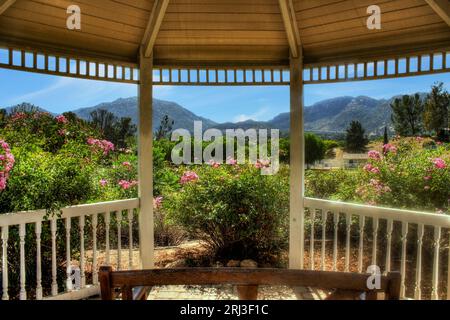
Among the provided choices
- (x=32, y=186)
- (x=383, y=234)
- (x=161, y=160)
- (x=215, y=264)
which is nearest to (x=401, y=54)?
(x=383, y=234)

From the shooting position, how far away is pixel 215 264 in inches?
192

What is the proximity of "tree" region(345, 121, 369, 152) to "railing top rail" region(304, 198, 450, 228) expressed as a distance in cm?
314

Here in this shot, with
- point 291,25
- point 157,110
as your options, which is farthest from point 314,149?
point 157,110

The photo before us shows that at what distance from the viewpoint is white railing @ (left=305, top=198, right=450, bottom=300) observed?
3150mm

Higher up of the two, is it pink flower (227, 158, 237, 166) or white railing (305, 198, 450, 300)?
pink flower (227, 158, 237, 166)

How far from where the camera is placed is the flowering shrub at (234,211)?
15.7 feet

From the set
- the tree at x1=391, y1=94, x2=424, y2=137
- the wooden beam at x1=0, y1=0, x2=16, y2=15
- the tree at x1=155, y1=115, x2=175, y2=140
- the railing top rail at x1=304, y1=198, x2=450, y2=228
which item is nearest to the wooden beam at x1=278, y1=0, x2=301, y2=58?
the railing top rail at x1=304, y1=198, x2=450, y2=228

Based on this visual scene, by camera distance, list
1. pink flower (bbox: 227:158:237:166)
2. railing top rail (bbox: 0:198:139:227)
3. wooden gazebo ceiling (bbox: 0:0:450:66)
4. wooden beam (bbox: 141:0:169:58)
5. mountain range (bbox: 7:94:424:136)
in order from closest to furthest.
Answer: railing top rail (bbox: 0:198:139:227) → wooden gazebo ceiling (bbox: 0:0:450:66) → wooden beam (bbox: 141:0:169:58) → pink flower (bbox: 227:158:237:166) → mountain range (bbox: 7:94:424:136)

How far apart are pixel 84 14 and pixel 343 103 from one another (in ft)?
20.8

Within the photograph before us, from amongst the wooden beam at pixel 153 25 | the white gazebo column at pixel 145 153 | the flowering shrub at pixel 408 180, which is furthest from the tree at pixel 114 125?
the flowering shrub at pixel 408 180

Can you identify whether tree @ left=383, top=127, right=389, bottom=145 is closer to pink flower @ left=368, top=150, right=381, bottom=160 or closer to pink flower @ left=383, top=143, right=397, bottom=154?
pink flower @ left=383, top=143, right=397, bottom=154

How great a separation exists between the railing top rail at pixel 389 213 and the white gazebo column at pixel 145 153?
1820mm

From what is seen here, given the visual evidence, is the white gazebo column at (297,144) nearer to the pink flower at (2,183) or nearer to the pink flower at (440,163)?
the pink flower at (440,163)

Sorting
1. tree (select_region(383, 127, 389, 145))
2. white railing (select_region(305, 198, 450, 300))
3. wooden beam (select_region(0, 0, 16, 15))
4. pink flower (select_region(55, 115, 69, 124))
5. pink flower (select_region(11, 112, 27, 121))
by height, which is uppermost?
wooden beam (select_region(0, 0, 16, 15))
